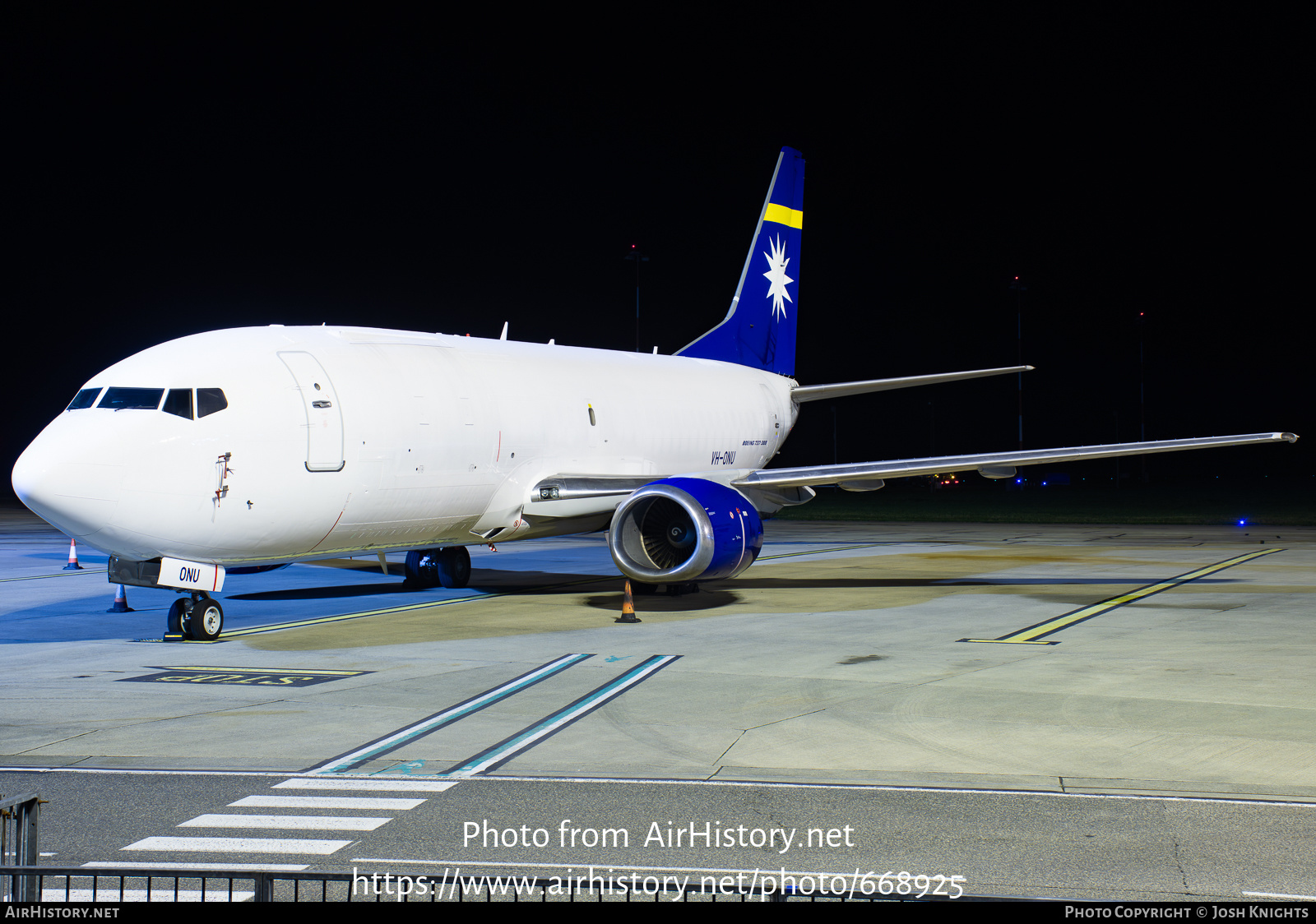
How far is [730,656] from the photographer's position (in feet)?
40.8

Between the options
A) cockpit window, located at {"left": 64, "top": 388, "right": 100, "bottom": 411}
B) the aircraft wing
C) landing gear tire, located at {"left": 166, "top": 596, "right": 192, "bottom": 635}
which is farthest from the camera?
the aircraft wing

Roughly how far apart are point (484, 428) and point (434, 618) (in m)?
2.87

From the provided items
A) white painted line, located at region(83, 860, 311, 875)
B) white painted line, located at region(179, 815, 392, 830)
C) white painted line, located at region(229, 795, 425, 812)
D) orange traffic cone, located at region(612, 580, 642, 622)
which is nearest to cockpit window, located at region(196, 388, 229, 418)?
orange traffic cone, located at region(612, 580, 642, 622)

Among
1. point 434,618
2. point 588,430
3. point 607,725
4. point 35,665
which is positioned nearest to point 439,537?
point 434,618

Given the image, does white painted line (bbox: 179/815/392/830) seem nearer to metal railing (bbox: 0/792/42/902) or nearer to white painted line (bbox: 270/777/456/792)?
white painted line (bbox: 270/777/456/792)

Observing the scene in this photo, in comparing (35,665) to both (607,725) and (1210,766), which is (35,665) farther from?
(1210,766)

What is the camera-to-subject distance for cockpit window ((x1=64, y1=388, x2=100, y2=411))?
1350cm

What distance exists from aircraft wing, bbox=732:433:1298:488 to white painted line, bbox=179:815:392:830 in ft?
39.1

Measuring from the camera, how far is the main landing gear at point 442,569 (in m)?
20.4

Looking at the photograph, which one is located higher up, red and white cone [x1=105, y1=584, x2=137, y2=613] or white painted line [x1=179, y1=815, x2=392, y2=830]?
red and white cone [x1=105, y1=584, x2=137, y2=613]

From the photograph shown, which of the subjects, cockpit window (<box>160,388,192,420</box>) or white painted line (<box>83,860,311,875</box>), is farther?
cockpit window (<box>160,388,192,420</box>)

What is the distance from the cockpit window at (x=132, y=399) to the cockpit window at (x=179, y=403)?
10 cm

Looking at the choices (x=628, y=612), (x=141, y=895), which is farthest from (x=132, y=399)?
(x=141, y=895)

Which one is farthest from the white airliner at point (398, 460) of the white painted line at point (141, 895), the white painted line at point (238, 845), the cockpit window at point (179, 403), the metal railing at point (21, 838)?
the metal railing at point (21, 838)
